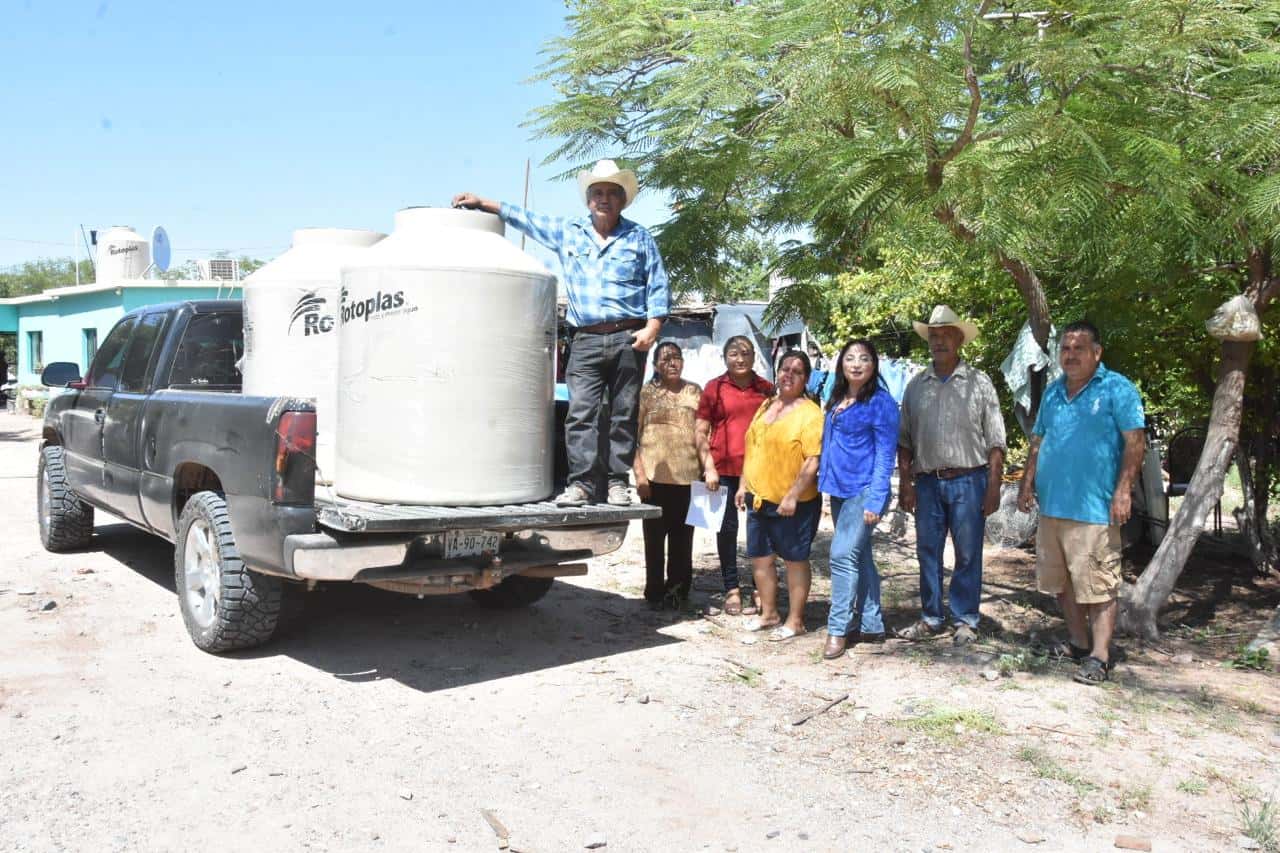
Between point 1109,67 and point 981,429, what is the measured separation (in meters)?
2.02

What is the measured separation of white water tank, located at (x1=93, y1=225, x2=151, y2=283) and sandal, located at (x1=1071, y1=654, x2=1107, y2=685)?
2443cm

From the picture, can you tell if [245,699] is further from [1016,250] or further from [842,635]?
[1016,250]

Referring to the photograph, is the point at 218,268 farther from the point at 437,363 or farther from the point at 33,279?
the point at 33,279

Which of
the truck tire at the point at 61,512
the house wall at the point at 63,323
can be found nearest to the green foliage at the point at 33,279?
the house wall at the point at 63,323

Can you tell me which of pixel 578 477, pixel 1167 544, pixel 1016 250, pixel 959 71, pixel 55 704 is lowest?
pixel 55 704

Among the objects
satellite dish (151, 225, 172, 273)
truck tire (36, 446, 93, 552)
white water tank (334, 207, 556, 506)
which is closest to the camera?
white water tank (334, 207, 556, 506)

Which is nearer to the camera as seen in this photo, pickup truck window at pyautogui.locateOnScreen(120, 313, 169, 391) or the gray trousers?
the gray trousers

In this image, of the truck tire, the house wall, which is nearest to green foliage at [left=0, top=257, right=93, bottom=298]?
the house wall

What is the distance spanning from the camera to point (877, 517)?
5.76 metres

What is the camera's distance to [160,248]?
17438 mm

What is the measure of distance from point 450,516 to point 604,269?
177cm

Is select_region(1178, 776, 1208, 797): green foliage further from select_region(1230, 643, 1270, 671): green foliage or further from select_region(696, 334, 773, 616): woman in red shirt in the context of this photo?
select_region(696, 334, 773, 616): woman in red shirt

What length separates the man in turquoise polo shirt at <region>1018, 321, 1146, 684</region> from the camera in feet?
17.5

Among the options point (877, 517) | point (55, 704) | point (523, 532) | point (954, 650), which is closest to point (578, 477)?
point (523, 532)
